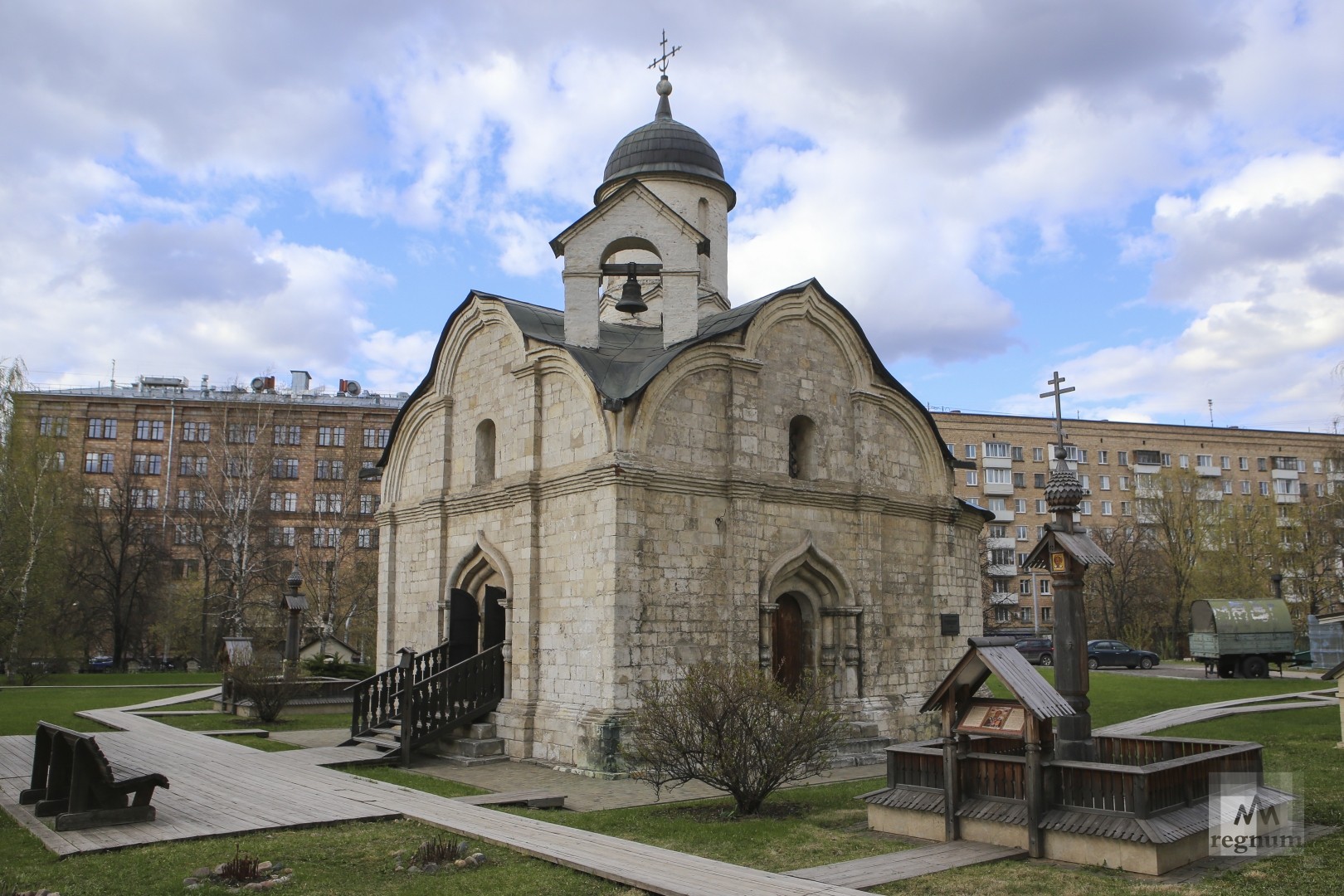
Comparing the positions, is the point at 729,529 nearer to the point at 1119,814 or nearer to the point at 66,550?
the point at 1119,814

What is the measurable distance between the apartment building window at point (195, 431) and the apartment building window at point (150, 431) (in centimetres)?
116

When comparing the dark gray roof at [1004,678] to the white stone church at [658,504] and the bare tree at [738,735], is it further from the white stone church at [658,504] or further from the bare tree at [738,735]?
the white stone church at [658,504]

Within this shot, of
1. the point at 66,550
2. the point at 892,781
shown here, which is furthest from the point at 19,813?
the point at 66,550

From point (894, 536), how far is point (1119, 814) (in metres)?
9.68

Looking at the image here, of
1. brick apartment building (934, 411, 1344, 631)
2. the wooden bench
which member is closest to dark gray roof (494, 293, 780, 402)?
the wooden bench

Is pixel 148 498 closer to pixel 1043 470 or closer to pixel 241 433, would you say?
pixel 241 433

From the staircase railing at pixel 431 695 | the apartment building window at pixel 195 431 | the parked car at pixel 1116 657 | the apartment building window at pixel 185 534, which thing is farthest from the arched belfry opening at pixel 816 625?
the apartment building window at pixel 195 431

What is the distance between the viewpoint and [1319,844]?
829cm

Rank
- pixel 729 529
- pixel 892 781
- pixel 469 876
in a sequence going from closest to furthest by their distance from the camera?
1. pixel 469 876
2. pixel 892 781
3. pixel 729 529

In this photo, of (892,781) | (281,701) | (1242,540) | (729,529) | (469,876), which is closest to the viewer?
(469,876)

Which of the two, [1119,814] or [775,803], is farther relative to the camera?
[775,803]

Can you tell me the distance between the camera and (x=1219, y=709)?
19547 millimetres

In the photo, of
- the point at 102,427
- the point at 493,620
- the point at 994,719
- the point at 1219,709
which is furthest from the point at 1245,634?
the point at 102,427

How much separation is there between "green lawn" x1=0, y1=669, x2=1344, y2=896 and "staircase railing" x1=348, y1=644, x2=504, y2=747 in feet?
6.13
